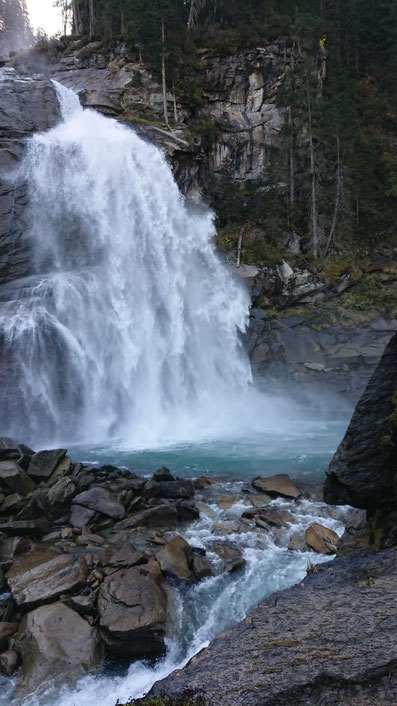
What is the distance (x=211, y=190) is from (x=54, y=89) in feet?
37.5

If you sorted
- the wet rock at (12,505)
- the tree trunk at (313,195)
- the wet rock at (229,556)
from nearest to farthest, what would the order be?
the wet rock at (229,556)
the wet rock at (12,505)
the tree trunk at (313,195)

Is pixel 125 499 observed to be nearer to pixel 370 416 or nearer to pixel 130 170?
pixel 370 416

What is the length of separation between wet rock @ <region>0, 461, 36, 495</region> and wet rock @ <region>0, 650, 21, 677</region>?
4.88m

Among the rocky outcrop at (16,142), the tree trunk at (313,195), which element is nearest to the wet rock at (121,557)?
the rocky outcrop at (16,142)

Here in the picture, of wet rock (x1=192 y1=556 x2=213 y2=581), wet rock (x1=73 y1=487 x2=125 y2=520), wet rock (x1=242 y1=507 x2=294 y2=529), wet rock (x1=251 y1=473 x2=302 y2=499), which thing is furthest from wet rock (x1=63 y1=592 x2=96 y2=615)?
wet rock (x1=251 y1=473 x2=302 y2=499)

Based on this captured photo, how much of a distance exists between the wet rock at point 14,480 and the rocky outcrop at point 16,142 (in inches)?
497

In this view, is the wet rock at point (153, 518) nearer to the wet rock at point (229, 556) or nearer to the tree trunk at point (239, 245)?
the wet rock at point (229, 556)

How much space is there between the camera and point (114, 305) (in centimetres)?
1994

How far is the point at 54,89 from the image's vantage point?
26953 mm

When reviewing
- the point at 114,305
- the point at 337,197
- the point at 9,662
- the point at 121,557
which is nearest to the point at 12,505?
the point at 121,557

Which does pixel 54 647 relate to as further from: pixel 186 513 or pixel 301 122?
pixel 301 122

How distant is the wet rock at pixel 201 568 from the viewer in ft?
22.8

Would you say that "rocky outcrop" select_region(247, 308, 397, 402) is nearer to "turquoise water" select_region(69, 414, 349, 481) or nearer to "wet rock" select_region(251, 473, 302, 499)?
"turquoise water" select_region(69, 414, 349, 481)

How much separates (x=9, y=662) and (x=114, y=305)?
16.0 meters
